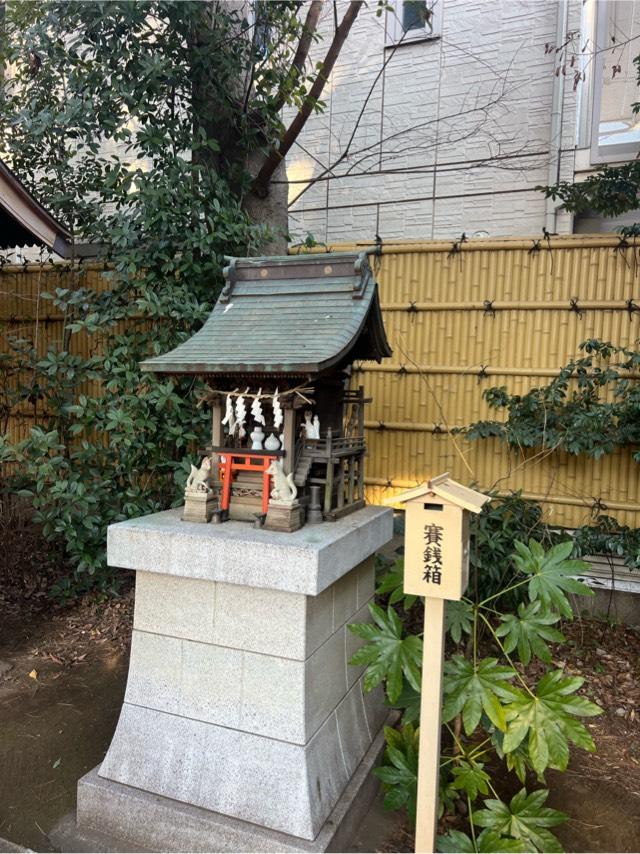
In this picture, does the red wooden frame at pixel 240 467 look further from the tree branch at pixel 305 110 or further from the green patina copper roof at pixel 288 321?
the tree branch at pixel 305 110

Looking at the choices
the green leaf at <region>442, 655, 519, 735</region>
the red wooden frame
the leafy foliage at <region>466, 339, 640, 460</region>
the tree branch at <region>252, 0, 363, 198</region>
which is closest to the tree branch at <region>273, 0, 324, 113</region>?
the tree branch at <region>252, 0, 363, 198</region>

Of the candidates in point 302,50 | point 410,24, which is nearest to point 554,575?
point 302,50

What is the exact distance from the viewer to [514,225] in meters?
6.92

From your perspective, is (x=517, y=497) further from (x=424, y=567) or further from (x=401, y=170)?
(x=401, y=170)

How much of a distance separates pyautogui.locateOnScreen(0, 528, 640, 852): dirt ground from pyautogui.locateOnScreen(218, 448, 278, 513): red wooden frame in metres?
1.84

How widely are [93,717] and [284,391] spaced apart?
8.93 feet

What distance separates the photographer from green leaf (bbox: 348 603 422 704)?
2.46 metres

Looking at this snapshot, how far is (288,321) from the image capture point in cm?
325

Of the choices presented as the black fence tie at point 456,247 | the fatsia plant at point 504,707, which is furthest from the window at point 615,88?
the fatsia plant at point 504,707

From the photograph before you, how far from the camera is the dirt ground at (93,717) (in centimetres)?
289

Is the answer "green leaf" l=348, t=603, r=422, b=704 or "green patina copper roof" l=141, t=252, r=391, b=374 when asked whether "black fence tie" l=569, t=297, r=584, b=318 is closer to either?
"green patina copper roof" l=141, t=252, r=391, b=374

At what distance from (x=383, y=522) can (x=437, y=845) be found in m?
1.63

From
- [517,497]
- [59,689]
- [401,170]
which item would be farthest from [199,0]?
[59,689]

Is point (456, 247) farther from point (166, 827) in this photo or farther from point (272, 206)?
point (166, 827)
